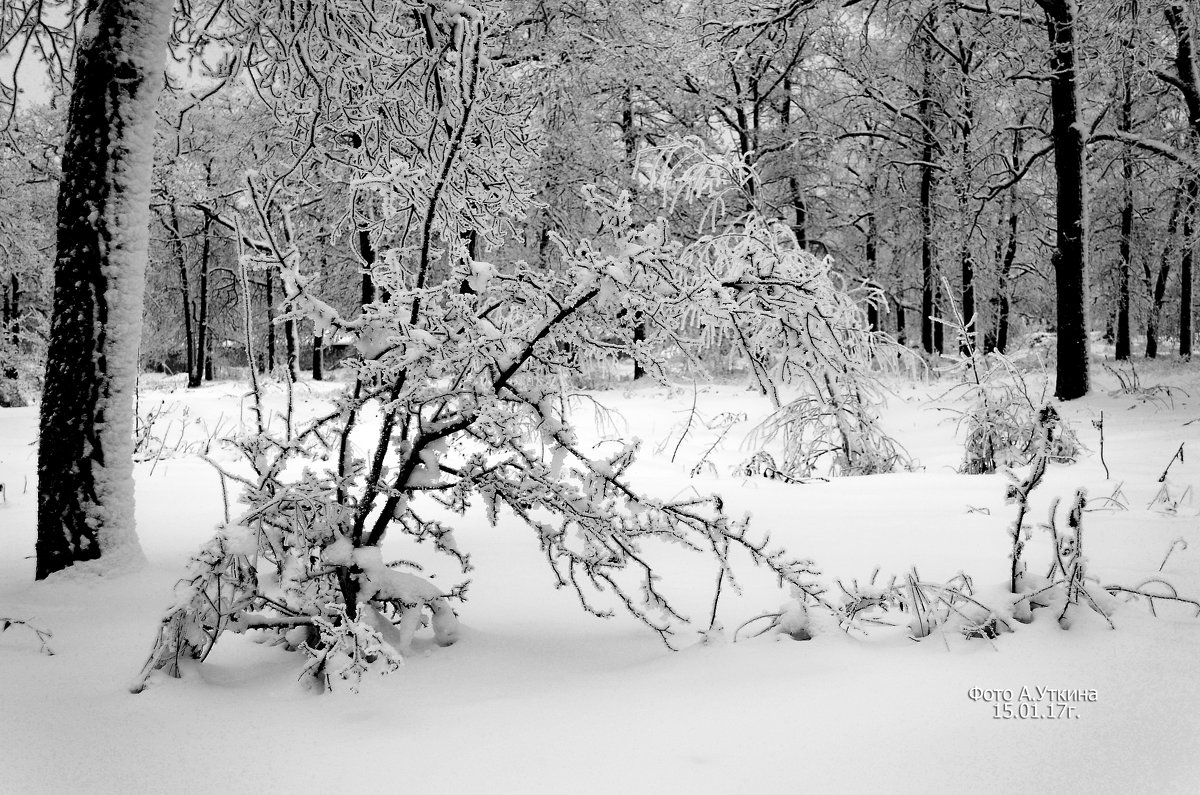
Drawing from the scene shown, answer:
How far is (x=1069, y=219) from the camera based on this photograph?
8.90m

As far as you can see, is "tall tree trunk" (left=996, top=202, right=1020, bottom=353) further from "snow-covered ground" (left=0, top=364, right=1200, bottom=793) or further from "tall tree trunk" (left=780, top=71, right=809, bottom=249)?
"snow-covered ground" (left=0, top=364, right=1200, bottom=793)

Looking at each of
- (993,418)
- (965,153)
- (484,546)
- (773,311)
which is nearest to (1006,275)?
(965,153)

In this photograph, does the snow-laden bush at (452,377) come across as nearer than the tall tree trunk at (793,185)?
Yes

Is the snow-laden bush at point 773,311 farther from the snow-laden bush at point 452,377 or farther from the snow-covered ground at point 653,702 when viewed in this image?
the snow-covered ground at point 653,702

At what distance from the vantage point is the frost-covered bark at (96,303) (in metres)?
2.98

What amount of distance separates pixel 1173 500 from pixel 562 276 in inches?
112

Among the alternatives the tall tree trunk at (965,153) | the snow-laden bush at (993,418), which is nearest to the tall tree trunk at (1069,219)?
the tall tree trunk at (965,153)

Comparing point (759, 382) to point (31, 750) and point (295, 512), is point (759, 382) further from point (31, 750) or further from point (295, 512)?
point (31, 750)

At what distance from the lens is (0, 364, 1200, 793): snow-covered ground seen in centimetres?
145

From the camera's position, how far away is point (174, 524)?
394cm

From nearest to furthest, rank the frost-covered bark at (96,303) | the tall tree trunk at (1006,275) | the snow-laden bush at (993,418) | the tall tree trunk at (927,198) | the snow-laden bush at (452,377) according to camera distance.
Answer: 1. the snow-laden bush at (452,377)
2. the frost-covered bark at (96,303)
3. the snow-laden bush at (993,418)
4. the tall tree trunk at (927,198)
5. the tall tree trunk at (1006,275)

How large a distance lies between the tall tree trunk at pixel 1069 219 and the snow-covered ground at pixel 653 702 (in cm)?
699

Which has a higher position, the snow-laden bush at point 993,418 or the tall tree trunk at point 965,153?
the tall tree trunk at point 965,153

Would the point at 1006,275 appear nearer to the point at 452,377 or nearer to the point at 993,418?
the point at 993,418
